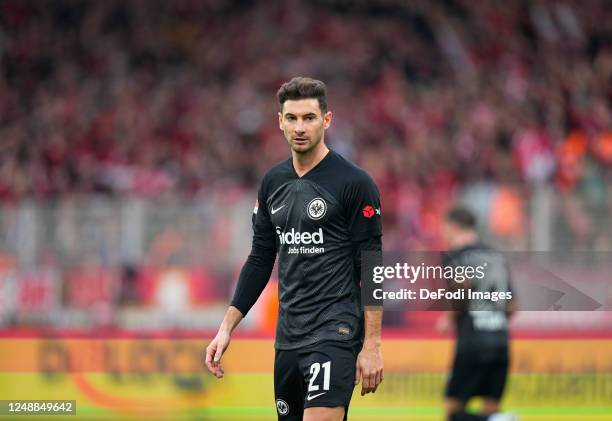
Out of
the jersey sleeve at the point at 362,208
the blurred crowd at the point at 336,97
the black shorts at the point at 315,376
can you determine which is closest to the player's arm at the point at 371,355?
the black shorts at the point at 315,376

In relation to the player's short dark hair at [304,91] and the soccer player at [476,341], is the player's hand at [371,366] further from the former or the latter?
the soccer player at [476,341]

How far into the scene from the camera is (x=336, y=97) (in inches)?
686

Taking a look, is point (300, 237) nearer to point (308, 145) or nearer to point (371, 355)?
point (308, 145)

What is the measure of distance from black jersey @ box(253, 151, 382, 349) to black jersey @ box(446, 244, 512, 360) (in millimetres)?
3487

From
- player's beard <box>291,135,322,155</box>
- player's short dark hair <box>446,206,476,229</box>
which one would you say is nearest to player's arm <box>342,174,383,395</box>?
player's beard <box>291,135,322,155</box>

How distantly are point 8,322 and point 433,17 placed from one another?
377 inches

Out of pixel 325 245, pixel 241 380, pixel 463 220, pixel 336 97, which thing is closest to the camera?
pixel 325 245

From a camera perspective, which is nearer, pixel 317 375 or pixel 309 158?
pixel 317 375

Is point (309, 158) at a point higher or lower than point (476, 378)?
higher

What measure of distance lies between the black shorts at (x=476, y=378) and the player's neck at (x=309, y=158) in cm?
411

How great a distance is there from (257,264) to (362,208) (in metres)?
0.70

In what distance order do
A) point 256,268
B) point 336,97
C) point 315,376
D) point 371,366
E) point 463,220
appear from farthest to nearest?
point 336,97, point 463,220, point 256,268, point 315,376, point 371,366

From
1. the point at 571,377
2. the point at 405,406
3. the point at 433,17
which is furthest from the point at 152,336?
the point at 433,17

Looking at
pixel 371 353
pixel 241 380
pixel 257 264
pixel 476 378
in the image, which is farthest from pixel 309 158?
pixel 241 380
